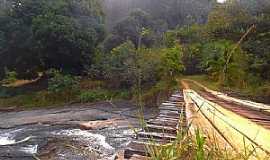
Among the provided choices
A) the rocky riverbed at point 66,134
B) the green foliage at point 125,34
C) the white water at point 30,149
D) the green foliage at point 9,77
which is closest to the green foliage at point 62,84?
the rocky riverbed at point 66,134

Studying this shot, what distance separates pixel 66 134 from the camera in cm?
997

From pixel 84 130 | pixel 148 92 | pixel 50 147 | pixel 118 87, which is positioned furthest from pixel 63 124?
pixel 118 87

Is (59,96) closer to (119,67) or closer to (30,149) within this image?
(119,67)

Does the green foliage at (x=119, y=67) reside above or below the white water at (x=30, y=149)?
above

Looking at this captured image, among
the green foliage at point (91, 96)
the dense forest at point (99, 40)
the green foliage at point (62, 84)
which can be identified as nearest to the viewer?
the dense forest at point (99, 40)

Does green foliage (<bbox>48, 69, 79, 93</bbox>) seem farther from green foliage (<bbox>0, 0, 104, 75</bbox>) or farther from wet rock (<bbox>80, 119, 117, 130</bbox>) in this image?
wet rock (<bbox>80, 119, 117, 130</bbox>)

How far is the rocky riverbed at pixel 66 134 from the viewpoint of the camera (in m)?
7.67

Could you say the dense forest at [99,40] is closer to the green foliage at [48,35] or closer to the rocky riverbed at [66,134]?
→ the green foliage at [48,35]

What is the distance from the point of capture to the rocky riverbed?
7.67 meters

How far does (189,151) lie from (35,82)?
2188 centimetres

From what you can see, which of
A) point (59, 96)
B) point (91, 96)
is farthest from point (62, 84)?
point (91, 96)

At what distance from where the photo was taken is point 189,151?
4.36ft

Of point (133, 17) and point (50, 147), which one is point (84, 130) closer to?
point (50, 147)

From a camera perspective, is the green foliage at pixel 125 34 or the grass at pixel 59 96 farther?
the green foliage at pixel 125 34
